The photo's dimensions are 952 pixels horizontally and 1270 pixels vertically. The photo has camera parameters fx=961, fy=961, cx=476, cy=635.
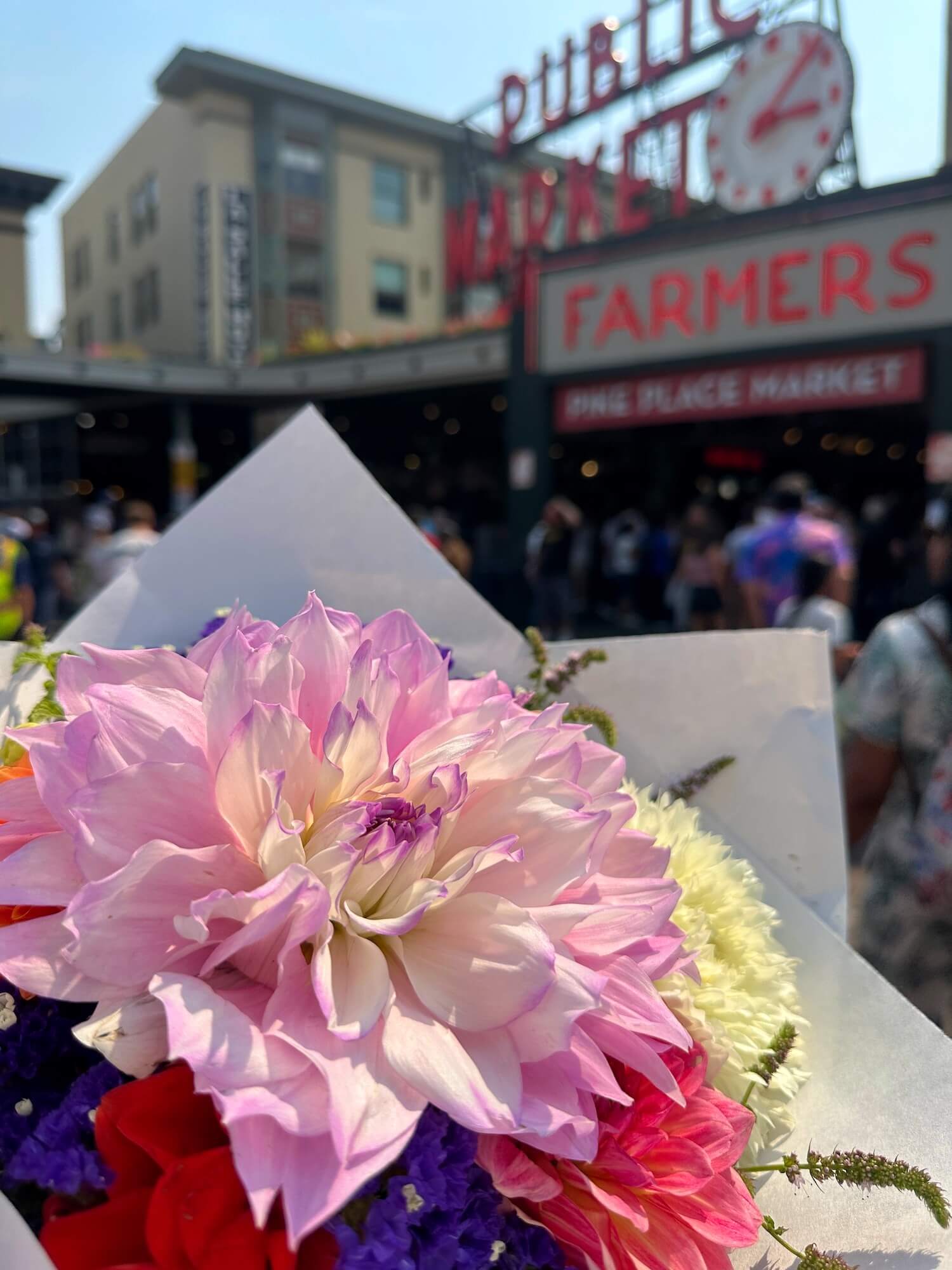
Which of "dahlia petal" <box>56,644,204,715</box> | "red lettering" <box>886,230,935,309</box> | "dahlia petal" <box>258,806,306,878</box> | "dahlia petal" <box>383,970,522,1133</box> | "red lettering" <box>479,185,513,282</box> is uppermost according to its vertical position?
"red lettering" <box>479,185,513,282</box>

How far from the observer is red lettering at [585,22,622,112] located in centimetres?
1193

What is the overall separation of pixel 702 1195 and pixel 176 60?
2678cm

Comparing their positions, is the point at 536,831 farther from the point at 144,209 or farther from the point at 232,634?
the point at 144,209

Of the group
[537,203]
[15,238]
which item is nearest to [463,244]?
[537,203]

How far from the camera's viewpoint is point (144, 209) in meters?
26.5

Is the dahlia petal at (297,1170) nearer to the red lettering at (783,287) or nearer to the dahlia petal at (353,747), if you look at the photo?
the dahlia petal at (353,747)

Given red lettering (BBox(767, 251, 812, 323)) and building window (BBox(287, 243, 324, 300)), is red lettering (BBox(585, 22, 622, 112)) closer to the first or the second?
red lettering (BBox(767, 251, 812, 323))

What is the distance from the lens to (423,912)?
509 mm

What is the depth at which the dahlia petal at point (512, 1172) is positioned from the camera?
20.1 inches

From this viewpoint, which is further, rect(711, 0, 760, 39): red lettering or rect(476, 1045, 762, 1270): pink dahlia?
rect(711, 0, 760, 39): red lettering

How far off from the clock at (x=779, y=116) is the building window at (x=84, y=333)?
25.0 meters

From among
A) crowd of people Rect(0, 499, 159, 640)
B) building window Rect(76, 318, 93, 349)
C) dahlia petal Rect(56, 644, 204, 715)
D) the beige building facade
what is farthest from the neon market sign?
building window Rect(76, 318, 93, 349)

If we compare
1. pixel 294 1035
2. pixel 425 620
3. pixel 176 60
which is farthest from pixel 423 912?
pixel 176 60

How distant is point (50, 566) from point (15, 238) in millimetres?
17479
